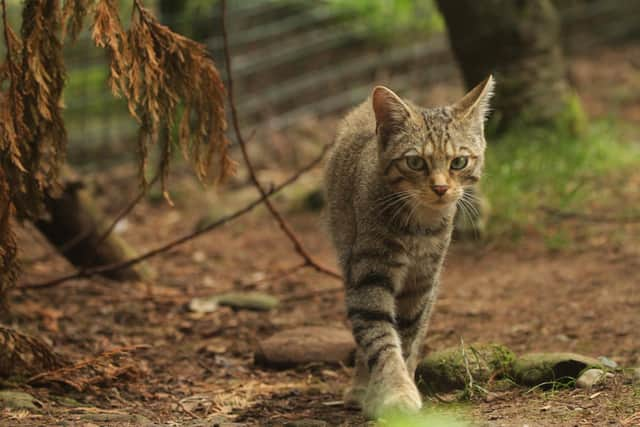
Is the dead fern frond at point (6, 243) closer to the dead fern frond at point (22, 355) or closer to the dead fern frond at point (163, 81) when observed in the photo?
the dead fern frond at point (22, 355)

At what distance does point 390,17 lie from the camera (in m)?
13.4

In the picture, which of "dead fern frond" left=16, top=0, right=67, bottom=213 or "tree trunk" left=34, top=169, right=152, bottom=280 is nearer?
"dead fern frond" left=16, top=0, right=67, bottom=213

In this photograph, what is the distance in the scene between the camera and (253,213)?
995 centimetres

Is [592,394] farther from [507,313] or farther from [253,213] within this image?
[253,213]

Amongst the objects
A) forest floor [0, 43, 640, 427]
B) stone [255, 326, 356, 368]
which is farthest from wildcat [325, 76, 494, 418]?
stone [255, 326, 356, 368]

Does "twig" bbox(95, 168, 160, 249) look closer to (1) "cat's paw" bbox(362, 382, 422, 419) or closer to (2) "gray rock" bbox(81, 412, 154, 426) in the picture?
(2) "gray rock" bbox(81, 412, 154, 426)

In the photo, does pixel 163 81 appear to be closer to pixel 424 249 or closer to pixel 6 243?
pixel 6 243

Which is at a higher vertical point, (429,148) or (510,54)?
(510,54)

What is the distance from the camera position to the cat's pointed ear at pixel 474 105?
4.89 metres

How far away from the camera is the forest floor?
4453 mm

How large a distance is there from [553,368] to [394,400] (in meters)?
1.02

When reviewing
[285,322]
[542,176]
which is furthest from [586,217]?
[285,322]

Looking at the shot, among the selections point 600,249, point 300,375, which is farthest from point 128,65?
point 600,249

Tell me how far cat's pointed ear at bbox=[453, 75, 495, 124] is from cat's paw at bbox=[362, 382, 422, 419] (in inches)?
63.9
